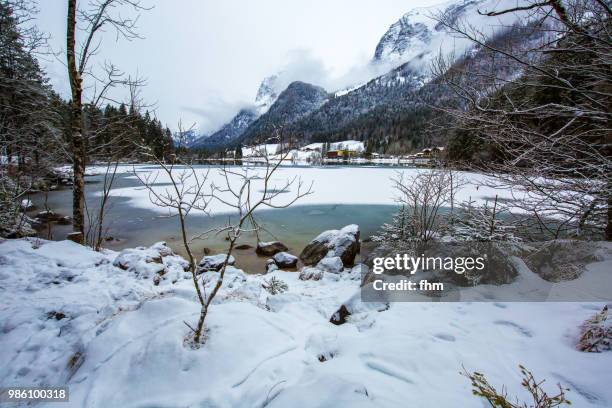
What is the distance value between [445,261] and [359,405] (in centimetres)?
486

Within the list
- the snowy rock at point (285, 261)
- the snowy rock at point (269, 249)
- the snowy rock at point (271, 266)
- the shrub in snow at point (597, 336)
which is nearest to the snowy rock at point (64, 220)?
the snowy rock at point (269, 249)

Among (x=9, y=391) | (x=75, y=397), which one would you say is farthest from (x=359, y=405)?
(x=9, y=391)

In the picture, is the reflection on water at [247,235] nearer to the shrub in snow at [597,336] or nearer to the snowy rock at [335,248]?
the snowy rock at [335,248]

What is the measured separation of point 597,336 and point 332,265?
5394 millimetres

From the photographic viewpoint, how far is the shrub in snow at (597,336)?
2566mm

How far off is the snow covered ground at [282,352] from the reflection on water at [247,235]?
4.58 m

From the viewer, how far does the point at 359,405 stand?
1.86 metres

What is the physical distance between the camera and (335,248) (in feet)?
27.5

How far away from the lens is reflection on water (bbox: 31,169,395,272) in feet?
34.0

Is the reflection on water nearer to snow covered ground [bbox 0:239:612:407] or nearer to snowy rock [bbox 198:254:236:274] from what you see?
snowy rock [bbox 198:254:236:274]

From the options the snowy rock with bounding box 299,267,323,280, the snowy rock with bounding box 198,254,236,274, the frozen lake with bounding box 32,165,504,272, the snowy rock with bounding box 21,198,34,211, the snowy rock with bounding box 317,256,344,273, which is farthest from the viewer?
the frozen lake with bounding box 32,165,504,272

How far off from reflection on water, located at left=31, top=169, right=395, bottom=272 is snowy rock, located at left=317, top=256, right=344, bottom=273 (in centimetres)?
212

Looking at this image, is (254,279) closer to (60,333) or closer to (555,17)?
(60,333)

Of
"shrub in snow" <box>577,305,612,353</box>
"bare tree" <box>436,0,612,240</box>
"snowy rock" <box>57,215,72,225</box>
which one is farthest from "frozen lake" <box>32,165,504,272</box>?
"shrub in snow" <box>577,305,612,353</box>
